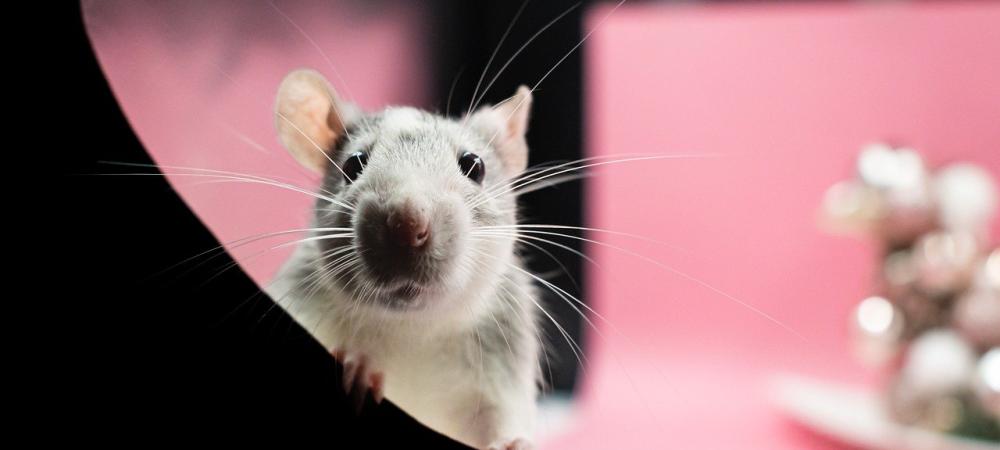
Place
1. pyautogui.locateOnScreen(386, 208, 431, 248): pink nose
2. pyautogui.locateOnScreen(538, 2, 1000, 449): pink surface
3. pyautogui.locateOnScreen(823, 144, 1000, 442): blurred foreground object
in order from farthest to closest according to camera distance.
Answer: pyautogui.locateOnScreen(823, 144, 1000, 442): blurred foreground object, pyautogui.locateOnScreen(538, 2, 1000, 449): pink surface, pyautogui.locateOnScreen(386, 208, 431, 248): pink nose

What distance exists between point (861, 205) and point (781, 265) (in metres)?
0.10

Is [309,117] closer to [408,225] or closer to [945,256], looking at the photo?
[408,225]

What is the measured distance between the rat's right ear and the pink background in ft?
0.74

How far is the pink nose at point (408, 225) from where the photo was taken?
262 mm

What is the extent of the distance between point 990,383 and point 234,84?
32.3 inches

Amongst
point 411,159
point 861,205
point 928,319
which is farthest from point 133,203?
point 928,319

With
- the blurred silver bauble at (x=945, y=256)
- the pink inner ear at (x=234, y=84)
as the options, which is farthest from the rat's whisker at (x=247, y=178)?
the blurred silver bauble at (x=945, y=256)

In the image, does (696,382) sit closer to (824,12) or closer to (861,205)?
(861,205)

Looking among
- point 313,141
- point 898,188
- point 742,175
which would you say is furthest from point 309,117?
point 898,188

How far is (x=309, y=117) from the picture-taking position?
0.29 meters

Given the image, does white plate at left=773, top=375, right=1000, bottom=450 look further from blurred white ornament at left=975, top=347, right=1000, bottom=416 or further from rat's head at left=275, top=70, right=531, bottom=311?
rat's head at left=275, top=70, right=531, bottom=311

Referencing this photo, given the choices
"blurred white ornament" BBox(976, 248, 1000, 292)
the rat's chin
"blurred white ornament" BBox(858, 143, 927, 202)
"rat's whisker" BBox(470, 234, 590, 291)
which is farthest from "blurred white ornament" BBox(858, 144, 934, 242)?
the rat's chin

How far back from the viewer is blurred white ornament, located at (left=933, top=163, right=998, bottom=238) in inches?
26.2

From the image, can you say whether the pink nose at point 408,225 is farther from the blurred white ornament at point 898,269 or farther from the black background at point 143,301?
the blurred white ornament at point 898,269
